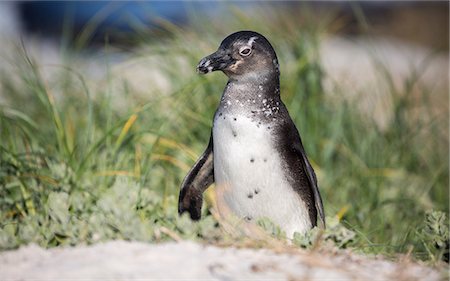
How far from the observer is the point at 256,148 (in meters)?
3.27

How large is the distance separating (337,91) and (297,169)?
9.07 ft

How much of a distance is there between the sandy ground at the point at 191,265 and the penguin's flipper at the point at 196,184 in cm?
60

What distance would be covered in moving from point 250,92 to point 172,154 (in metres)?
1.92

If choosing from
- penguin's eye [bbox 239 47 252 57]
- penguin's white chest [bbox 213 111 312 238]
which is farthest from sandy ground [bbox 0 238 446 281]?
penguin's eye [bbox 239 47 252 57]

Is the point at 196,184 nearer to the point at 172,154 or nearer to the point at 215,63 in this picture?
the point at 215,63

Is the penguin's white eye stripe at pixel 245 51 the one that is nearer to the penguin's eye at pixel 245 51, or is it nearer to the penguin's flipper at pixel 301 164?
the penguin's eye at pixel 245 51

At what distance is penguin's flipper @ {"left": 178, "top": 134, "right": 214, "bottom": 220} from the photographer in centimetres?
358

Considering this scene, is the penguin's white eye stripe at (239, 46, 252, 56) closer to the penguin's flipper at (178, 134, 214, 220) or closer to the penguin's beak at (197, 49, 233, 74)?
the penguin's beak at (197, 49, 233, 74)

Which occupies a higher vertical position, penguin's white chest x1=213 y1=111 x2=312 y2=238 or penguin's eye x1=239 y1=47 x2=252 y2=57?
penguin's eye x1=239 y1=47 x2=252 y2=57

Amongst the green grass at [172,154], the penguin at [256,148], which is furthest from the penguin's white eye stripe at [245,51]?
the green grass at [172,154]

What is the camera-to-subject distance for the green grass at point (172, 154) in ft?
11.2

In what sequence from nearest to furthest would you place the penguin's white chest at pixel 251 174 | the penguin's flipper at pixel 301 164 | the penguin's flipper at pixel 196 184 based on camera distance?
the penguin's white chest at pixel 251 174 < the penguin's flipper at pixel 301 164 < the penguin's flipper at pixel 196 184

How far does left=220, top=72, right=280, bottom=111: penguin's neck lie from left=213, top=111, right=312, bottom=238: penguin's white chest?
64 millimetres

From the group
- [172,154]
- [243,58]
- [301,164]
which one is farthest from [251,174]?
[172,154]
